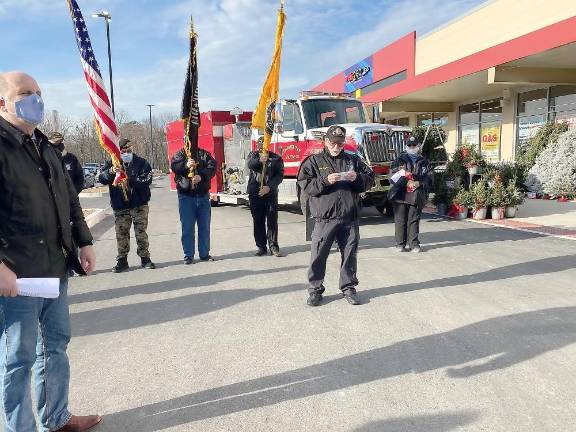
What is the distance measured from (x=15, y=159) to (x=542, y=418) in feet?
10.8

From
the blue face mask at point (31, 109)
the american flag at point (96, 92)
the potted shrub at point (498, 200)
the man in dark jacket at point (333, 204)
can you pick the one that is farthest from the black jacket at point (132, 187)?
the potted shrub at point (498, 200)

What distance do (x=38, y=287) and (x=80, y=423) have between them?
106cm

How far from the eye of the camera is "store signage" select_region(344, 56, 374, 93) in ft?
96.7

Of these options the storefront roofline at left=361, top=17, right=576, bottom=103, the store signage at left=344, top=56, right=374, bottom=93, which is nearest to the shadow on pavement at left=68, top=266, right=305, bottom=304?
the storefront roofline at left=361, top=17, right=576, bottom=103

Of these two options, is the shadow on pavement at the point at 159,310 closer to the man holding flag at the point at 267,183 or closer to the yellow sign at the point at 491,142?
the man holding flag at the point at 267,183

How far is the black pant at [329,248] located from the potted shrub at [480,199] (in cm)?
636

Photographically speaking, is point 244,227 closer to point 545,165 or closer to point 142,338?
point 142,338

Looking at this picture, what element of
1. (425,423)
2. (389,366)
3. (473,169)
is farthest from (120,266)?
(473,169)

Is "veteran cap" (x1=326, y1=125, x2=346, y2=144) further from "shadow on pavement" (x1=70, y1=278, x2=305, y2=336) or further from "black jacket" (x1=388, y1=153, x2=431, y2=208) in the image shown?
"black jacket" (x1=388, y1=153, x2=431, y2=208)

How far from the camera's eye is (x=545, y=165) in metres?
13.9

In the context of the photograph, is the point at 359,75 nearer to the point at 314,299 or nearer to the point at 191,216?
the point at 191,216

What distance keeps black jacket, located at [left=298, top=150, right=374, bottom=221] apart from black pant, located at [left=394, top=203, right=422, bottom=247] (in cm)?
261

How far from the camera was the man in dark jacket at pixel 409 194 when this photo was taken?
7.21 m

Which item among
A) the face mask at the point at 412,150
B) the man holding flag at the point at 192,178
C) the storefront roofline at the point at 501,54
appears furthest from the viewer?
the storefront roofline at the point at 501,54
